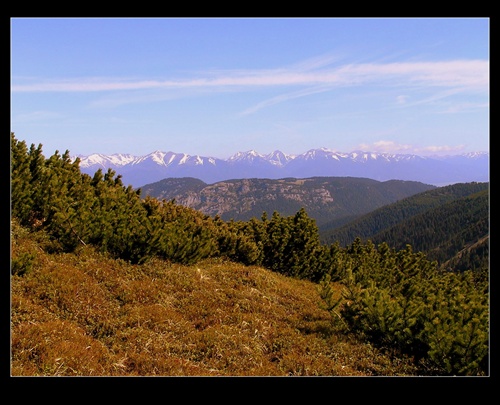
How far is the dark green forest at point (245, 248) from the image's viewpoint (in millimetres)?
7989

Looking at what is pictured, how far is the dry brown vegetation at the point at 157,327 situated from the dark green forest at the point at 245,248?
0.56m

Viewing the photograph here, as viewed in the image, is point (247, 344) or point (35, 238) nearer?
point (247, 344)

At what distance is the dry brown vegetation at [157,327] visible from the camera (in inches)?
253

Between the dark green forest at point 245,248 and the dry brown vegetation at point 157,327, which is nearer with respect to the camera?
the dry brown vegetation at point 157,327

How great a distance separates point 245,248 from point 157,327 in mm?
8611

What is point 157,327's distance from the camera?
330 inches

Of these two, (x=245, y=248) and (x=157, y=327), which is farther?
(x=245, y=248)

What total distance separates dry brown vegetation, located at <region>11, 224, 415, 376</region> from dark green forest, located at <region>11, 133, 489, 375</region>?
0.56 meters

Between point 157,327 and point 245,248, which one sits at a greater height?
point 245,248

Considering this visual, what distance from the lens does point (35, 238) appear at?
36.4 ft

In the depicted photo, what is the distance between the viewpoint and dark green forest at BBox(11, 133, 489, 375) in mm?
7989
